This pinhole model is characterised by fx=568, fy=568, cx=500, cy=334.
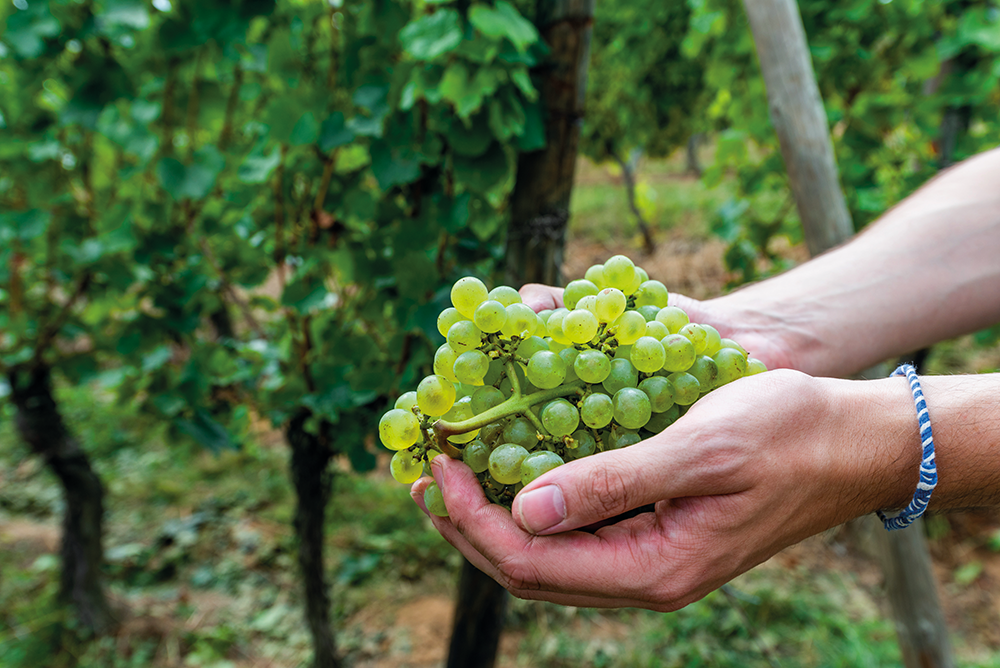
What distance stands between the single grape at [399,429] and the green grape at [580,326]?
9.1 inches

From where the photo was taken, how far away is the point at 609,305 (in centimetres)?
75

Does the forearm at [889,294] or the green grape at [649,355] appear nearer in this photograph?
the green grape at [649,355]

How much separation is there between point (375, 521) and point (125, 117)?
2.40 m

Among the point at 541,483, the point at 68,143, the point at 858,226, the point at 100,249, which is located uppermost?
the point at 68,143

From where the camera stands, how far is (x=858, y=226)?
2.39 m

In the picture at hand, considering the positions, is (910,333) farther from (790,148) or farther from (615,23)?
(615,23)

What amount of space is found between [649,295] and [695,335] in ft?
0.43

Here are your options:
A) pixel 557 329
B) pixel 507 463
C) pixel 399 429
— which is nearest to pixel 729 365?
pixel 557 329

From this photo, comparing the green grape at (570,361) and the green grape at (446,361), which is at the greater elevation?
the green grape at (446,361)

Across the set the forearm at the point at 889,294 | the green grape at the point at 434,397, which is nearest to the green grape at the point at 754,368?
the forearm at the point at 889,294

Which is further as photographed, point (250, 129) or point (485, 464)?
point (250, 129)

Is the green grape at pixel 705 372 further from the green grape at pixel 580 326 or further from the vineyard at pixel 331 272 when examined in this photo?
the green grape at pixel 580 326

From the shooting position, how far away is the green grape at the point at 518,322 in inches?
28.9

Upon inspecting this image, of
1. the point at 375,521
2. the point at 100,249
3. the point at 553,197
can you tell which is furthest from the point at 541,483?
the point at 375,521
